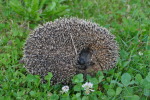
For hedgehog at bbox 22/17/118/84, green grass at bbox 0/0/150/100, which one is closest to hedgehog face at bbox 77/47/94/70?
hedgehog at bbox 22/17/118/84

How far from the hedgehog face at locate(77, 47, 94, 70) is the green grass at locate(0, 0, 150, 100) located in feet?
0.74

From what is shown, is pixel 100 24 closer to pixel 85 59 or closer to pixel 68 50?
pixel 85 59

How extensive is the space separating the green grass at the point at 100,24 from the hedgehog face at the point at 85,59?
0.23m

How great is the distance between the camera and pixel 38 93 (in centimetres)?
364

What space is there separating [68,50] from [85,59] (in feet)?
1.14

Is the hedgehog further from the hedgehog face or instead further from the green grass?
the green grass

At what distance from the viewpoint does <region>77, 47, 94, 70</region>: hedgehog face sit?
4.02 m

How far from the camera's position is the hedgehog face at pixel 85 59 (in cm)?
402

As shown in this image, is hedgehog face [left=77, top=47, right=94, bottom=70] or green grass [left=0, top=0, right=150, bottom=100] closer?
→ green grass [left=0, top=0, right=150, bottom=100]

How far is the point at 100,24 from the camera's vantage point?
5273 millimetres

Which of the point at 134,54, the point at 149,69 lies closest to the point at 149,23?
the point at 134,54

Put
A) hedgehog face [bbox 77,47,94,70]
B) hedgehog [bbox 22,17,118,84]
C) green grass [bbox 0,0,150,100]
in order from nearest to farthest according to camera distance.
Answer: green grass [bbox 0,0,150,100], hedgehog [bbox 22,17,118,84], hedgehog face [bbox 77,47,94,70]

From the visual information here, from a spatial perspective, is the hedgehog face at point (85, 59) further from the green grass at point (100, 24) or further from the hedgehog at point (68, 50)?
the green grass at point (100, 24)

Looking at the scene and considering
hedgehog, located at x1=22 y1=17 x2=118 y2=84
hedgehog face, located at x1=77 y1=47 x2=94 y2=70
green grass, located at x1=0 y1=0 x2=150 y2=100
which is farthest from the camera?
hedgehog face, located at x1=77 y1=47 x2=94 y2=70
